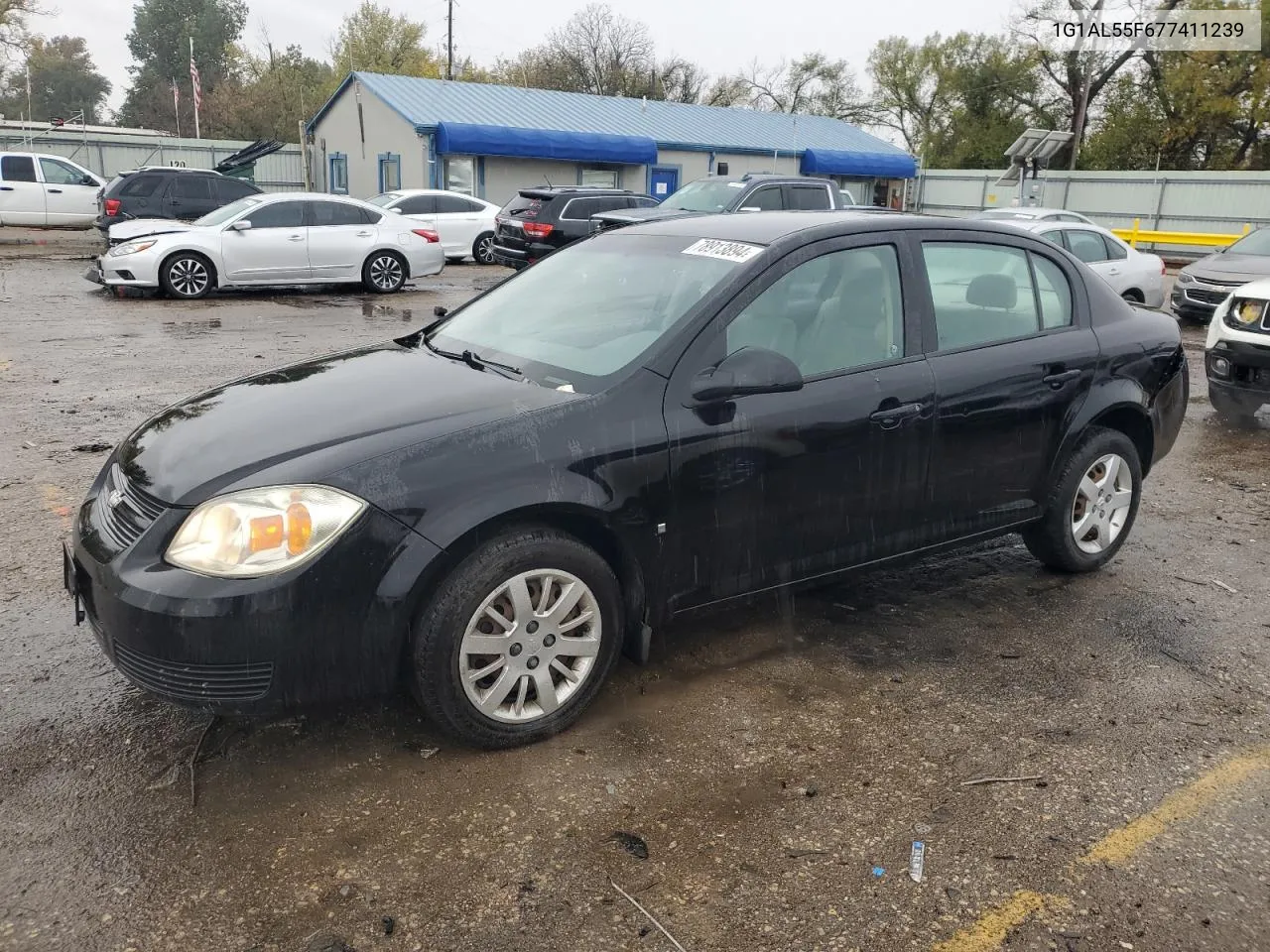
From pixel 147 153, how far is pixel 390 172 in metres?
9.10

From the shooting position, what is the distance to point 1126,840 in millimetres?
2832

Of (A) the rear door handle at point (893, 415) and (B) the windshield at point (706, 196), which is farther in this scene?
(B) the windshield at point (706, 196)

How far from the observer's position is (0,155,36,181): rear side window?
20562 millimetres

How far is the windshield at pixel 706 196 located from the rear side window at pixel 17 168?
13913 mm

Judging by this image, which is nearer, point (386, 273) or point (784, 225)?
point (784, 225)

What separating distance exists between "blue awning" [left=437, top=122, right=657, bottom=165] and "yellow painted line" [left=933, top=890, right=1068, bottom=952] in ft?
86.1

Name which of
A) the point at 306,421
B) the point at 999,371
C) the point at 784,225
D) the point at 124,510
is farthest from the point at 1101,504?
the point at 124,510

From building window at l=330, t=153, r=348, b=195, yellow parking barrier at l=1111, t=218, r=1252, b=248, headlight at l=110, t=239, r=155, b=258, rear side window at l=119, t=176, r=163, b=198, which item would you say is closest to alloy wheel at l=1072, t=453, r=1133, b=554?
headlight at l=110, t=239, r=155, b=258

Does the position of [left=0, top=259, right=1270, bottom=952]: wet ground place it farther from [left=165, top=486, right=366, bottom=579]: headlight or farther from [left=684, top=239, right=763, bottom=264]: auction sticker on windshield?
[left=684, top=239, right=763, bottom=264]: auction sticker on windshield

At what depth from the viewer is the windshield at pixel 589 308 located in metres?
3.54

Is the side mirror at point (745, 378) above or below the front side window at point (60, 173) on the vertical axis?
below

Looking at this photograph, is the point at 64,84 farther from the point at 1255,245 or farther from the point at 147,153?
the point at 1255,245

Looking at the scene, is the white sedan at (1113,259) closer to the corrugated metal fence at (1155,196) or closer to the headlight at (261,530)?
the headlight at (261,530)

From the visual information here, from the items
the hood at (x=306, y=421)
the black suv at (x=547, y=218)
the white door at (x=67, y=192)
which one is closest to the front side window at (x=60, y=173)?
the white door at (x=67, y=192)
